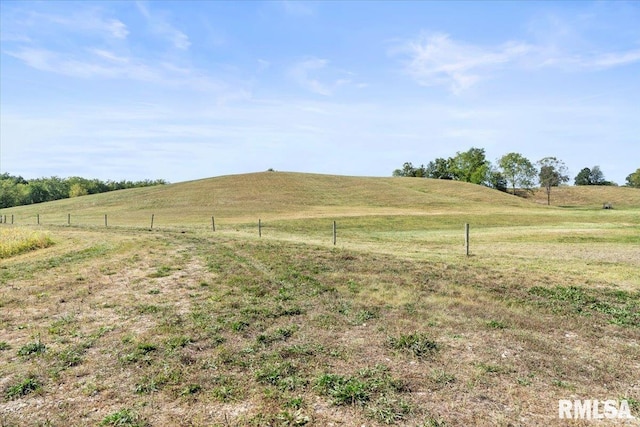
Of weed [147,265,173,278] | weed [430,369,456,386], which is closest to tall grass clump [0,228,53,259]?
weed [147,265,173,278]

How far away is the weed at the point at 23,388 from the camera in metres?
6.07

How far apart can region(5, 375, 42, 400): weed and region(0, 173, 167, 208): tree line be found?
140758 millimetres

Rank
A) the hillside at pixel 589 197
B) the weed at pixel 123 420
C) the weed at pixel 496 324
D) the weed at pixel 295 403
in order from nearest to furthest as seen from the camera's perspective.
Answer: the weed at pixel 123 420 → the weed at pixel 295 403 → the weed at pixel 496 324 → the hillside at pixel 589 197

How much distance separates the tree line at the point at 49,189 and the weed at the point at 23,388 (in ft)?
462

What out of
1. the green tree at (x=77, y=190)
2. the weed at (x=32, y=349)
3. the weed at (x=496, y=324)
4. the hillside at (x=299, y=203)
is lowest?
the weed at (x=496, y=324)

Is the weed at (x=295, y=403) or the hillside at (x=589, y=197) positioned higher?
the hillside at (x=589, y=197)

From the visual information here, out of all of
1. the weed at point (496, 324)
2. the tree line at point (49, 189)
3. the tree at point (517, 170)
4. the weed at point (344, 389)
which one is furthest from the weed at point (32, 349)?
the tree line at point (49, 189)

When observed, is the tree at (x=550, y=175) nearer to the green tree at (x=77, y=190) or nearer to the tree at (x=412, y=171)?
the tree at (x=412, y=171)

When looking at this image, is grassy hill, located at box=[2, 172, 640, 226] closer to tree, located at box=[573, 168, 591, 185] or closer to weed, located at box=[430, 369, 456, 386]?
weed, located at box=[430, 369, 456, 386]

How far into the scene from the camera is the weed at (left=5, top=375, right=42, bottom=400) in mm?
6074

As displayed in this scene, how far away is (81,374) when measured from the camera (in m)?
6.75

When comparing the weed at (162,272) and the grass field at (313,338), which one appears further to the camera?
the weed at (162,272)

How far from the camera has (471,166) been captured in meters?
133

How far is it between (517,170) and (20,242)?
12003 cm
